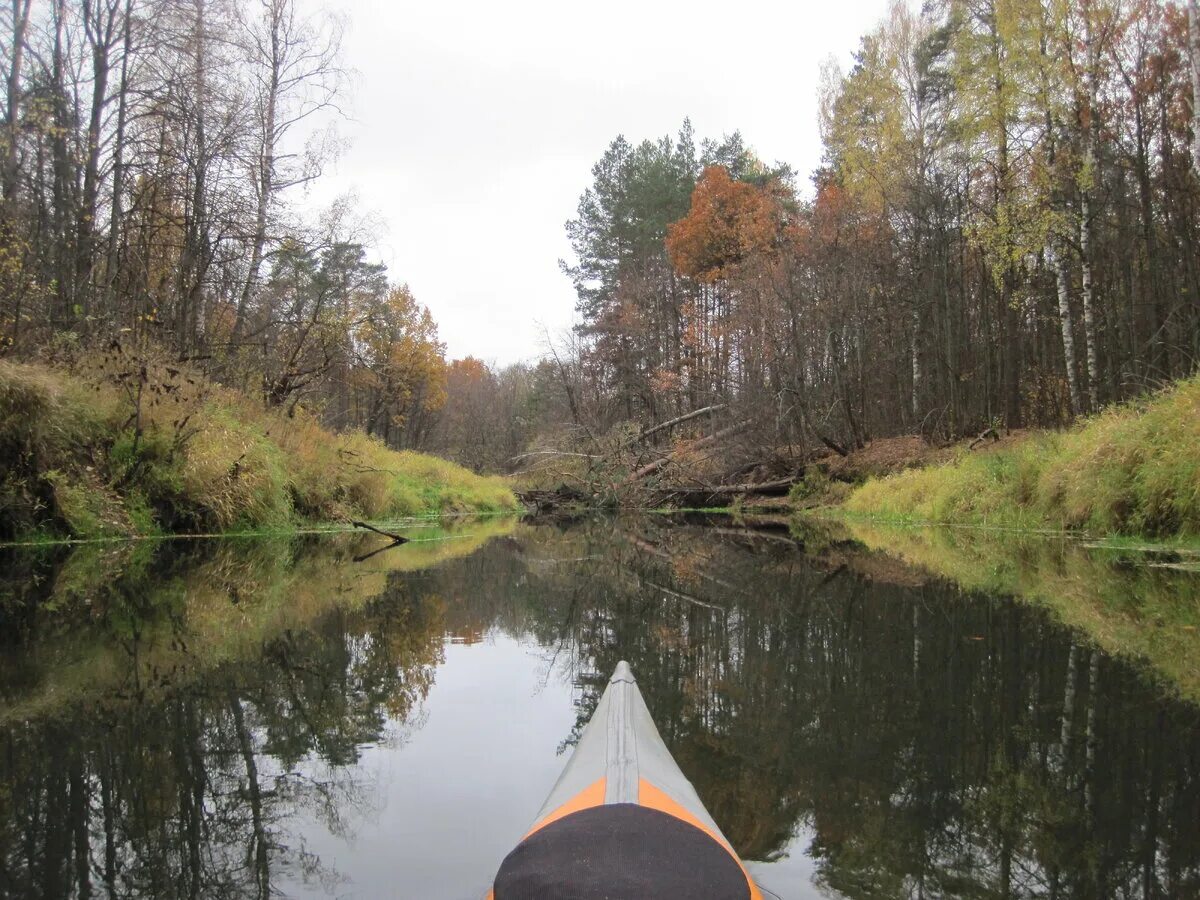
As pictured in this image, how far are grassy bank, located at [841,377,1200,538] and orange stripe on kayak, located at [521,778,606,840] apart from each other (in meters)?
8.95

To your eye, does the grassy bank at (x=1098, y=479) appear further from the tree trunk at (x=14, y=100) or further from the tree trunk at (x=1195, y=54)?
the tree trunk at (x=14, y=100)

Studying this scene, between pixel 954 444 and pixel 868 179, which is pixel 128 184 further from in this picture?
pixel 868 179

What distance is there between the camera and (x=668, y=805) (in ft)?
6.16

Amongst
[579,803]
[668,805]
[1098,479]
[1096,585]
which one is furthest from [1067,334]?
[579,803]

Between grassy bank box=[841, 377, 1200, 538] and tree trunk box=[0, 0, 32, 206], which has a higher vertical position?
tree trunk box=[0, 0, 32, 206]

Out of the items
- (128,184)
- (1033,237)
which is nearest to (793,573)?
(1033,237)

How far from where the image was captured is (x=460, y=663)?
4.97 meters

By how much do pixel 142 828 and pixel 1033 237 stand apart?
17.4 meters

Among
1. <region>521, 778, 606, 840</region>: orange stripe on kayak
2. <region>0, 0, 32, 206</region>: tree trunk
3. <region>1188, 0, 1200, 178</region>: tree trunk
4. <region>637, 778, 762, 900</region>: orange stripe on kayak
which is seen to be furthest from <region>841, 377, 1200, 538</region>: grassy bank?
<region>0, 0, 32, 206</region>: tree trunk

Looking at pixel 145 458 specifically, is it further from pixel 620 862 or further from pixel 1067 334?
pixel 1067 334

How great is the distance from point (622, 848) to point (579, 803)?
0.81ft

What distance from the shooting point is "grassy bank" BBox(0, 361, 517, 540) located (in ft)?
30.8

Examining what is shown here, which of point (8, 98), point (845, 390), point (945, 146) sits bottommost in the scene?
point (845, 390)

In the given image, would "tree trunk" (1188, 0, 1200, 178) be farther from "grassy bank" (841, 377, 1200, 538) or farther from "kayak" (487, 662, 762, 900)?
"kayak" (487, 662, 762, 900)
